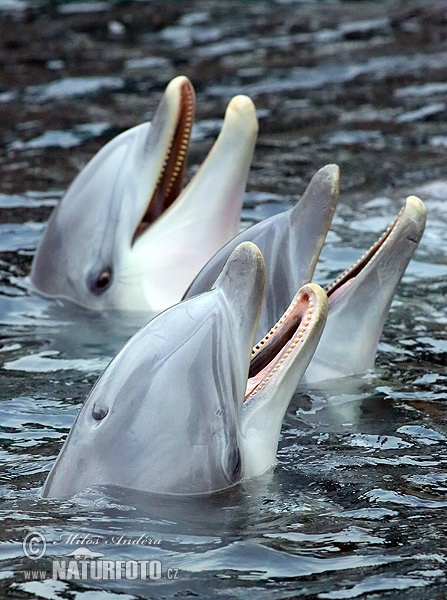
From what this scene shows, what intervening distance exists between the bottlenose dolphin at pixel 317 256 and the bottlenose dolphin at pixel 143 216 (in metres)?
1.33

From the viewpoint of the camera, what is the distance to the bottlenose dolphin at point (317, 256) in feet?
20.4

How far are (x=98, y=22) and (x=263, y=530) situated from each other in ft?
44.3

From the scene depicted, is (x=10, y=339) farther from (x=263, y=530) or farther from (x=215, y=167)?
(x=263, y=530)

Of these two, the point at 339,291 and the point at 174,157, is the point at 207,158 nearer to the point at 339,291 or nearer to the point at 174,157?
the point at 174,157

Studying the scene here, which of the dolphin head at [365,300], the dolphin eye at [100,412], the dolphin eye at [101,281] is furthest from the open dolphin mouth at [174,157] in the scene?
the dolphin eye at [100,412]

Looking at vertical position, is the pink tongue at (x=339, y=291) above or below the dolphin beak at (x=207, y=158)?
below

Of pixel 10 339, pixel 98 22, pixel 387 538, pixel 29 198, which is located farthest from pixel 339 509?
pixel 98 22

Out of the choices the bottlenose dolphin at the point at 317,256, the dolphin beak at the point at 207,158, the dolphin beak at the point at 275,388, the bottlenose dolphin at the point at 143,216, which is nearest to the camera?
the dolphin beak at the point at 275,388

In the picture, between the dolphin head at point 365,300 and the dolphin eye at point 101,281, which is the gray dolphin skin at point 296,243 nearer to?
the dolphin head at point 365,300

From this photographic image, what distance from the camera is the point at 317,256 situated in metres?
6.25

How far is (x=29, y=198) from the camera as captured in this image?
34.4 ft

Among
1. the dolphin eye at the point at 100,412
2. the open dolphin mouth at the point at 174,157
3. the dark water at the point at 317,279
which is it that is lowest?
the dark water at the point at 317,279

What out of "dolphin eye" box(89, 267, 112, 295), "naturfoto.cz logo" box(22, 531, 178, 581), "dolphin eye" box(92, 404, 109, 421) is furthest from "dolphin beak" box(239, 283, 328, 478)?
"dolphin eye" box(89, 267, 112, 295)

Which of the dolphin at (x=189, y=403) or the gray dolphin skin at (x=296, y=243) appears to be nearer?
the dolphin at (x=189, y=403)
